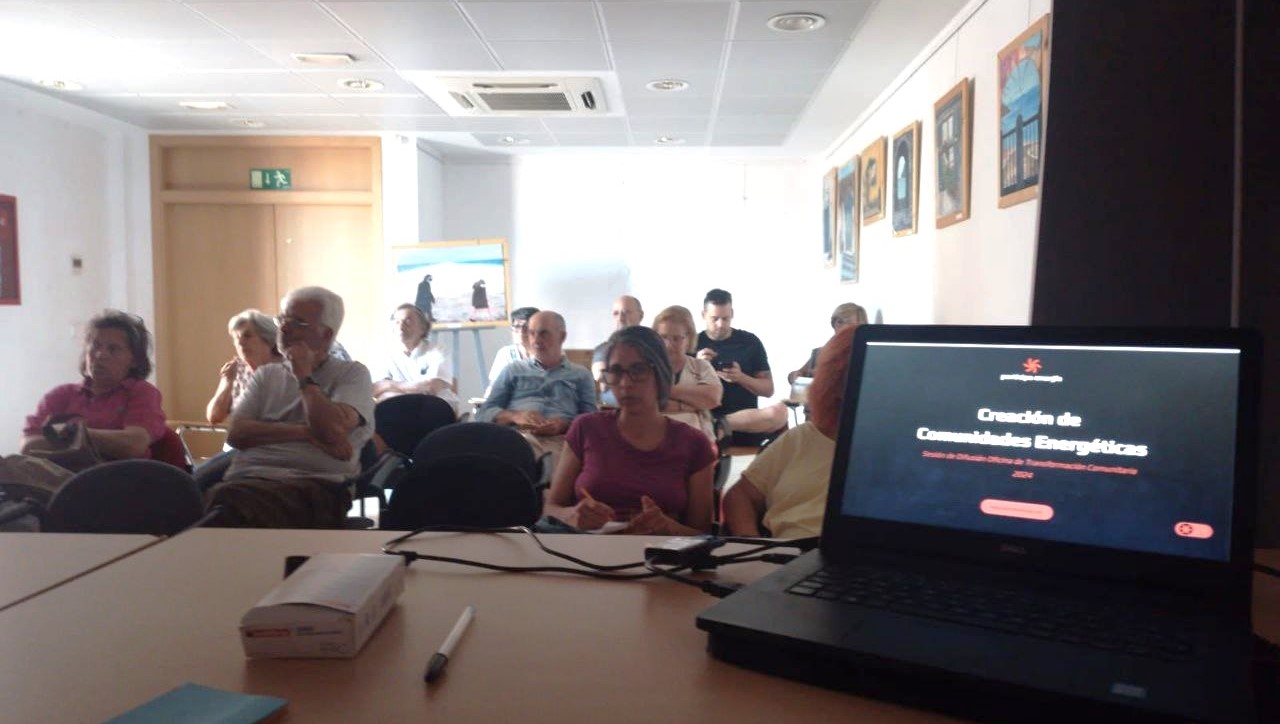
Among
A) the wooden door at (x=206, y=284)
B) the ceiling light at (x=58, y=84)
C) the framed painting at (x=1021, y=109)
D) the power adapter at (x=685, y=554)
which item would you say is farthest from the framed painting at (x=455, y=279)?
the power adapter at (x=685, y=554)

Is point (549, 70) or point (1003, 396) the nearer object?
point (1003, 396)

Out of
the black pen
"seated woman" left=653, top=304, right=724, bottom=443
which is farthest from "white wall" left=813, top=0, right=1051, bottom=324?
the black pen

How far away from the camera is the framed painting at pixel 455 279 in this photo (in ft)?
23.4

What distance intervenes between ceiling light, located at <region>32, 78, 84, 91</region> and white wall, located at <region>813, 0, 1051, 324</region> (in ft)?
17.5

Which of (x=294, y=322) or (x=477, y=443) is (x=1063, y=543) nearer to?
(x=477, y=443)

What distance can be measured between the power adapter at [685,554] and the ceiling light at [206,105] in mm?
6266

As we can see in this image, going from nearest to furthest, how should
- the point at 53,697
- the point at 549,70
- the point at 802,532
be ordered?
the point at 53,697, the point at 802,532, the point at 549,70

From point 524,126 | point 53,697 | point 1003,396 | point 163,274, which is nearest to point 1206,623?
point 1003,396

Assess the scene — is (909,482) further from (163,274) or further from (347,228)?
(163,274)

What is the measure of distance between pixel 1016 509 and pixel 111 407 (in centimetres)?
355

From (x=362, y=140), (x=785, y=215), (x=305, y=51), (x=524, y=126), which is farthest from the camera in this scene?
(x=785, y=215)

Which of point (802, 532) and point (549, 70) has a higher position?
point (549, 70)

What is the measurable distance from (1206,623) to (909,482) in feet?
1.06

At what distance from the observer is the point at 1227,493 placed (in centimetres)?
89
